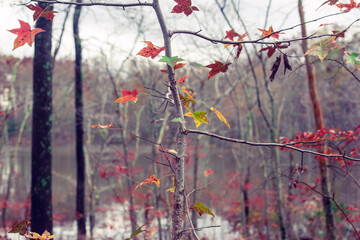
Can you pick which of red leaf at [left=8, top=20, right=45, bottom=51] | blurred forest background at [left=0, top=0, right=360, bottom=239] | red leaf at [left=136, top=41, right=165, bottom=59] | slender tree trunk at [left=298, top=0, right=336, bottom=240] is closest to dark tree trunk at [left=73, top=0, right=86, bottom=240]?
blurred forest background at [left=0, top=0, right=360, bottom=239]

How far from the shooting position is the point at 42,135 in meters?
4.82

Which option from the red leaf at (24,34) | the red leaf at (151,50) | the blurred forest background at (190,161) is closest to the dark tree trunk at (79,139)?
the blurred forest background at (190,161)

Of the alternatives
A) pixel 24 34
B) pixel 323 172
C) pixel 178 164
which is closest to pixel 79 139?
pixel 323 172

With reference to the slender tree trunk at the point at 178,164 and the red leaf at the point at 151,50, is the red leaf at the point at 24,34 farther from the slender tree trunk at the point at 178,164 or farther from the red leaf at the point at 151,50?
the slender tree trunk at the point at 178,164

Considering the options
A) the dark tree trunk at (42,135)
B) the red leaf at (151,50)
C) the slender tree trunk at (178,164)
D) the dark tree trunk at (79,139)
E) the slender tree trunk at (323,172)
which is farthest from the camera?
the dark tree trunk at (79,139)

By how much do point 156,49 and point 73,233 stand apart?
43.1 feet

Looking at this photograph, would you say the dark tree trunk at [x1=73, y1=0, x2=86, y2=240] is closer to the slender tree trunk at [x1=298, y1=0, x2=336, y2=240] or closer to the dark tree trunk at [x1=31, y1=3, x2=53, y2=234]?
the dark tree trunk at [x1=31, y1=3, x2=53, y2=234]

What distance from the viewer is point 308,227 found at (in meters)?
12.6

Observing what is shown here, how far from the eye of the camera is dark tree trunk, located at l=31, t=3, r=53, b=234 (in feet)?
15.5

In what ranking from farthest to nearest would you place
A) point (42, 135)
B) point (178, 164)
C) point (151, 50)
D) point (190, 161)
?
point (190, 161) < point (42, 135) < point (151, 50) < point (178, 164)

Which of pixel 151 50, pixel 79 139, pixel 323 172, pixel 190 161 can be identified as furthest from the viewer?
pixel 190 161

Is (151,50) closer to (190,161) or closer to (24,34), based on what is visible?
(24,34)

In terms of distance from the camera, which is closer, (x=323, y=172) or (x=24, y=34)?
(x=24, y=34)

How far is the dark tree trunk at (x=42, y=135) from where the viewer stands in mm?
4730
